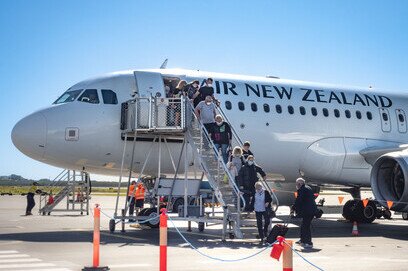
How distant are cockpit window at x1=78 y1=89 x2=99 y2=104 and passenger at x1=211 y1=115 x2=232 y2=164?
3799 mm

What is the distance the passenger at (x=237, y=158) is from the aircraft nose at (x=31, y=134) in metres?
5.31

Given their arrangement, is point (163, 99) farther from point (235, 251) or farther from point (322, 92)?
point (322, 92)

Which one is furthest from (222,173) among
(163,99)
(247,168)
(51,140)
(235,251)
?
(51,140)

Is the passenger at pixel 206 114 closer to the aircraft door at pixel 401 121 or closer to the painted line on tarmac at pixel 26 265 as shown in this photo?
the painted line on tarmac at pixel 26 265

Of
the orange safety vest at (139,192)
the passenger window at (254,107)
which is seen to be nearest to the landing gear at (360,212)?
the passenger window at (254,107)

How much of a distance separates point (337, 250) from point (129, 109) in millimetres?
7495

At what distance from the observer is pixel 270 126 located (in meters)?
19.9

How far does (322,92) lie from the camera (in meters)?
21.7

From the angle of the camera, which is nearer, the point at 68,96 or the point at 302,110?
the point at 68,96

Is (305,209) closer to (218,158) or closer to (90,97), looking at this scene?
(218,158)

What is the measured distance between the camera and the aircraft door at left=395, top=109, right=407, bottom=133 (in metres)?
22.6

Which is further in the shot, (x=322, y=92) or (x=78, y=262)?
(x=322, y=92)

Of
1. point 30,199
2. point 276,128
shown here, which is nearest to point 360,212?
point 276,128

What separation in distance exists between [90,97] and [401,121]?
37.9 feet
